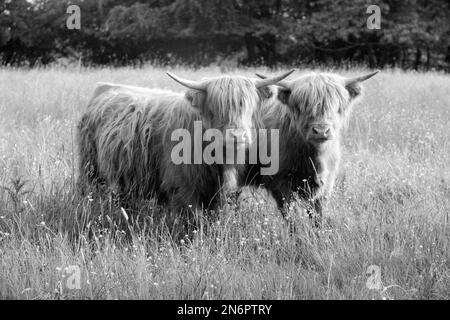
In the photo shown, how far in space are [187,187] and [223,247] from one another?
1.90ft

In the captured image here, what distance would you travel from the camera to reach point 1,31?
1881 cm

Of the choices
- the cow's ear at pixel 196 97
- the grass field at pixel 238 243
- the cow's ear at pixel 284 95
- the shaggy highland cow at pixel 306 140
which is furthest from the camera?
the cow's ear at pixel 284 95

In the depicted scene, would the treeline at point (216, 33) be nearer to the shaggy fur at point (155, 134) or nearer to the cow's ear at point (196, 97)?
the shaggy fur at point (155, 134)

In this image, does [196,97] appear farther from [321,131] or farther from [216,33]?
[216,33]

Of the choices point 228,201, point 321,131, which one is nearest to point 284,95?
point 321,131

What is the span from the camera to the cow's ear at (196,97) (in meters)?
3.26

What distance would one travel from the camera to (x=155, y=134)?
11.8 ft

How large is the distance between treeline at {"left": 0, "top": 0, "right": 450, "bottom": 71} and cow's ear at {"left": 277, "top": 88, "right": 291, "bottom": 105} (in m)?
14.4

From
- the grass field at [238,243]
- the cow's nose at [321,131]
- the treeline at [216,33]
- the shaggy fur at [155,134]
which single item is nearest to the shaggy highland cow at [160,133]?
the shaggy fur at [155,134]

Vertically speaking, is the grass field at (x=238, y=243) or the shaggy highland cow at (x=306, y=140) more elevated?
the shaggy highland cow at (x=306, y=140)

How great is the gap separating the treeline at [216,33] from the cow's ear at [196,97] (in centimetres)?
1478

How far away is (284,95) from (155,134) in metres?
0.83

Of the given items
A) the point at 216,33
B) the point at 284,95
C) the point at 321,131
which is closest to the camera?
the point at 321,131
